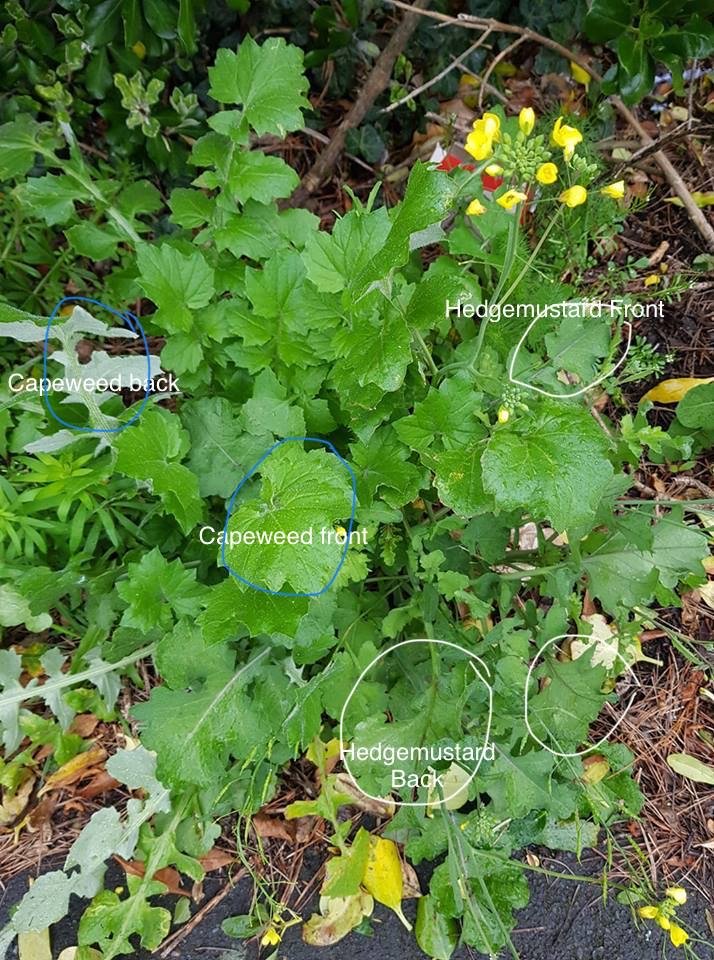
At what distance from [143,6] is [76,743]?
176cm

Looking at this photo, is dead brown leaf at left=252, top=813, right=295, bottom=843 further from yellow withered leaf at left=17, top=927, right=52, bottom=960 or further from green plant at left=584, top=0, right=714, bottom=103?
green plant at left=584, top=0, right=714, bottom=103

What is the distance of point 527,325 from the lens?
5.27 ft

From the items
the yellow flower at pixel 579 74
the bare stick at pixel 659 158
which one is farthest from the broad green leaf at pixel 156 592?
the yellow flower at pixel 579 74

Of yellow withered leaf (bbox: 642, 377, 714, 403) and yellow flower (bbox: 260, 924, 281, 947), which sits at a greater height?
yellow withered leaf (bbox: 642, 377, 714, 403)

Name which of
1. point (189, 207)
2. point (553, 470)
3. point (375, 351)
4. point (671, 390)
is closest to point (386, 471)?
point (375, 351)

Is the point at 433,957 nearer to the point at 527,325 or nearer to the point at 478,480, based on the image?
the point at 478,480

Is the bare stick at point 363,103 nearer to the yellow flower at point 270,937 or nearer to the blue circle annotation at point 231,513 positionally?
the blue circle annotation at point 231,513

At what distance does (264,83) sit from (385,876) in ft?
5.92

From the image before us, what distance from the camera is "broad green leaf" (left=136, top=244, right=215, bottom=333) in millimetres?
1471

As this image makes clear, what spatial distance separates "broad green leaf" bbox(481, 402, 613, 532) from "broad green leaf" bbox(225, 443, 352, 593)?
0.24 meters

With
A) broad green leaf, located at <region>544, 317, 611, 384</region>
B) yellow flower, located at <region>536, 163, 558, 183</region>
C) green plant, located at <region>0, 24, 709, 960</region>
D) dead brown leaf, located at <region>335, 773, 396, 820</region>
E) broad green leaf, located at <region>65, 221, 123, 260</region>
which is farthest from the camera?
dead brown leaf, located at <region>335, 773, 396, 820</region>

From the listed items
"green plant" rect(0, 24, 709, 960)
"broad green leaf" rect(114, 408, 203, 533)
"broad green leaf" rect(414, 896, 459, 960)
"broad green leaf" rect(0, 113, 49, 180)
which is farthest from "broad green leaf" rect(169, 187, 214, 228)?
"broad green leaf" rect(414, 896, 459, 960)

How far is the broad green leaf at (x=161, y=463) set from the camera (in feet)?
4.46

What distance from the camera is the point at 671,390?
2.09m
